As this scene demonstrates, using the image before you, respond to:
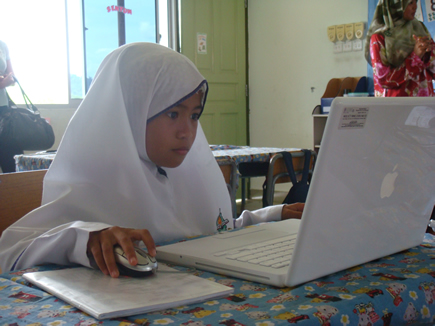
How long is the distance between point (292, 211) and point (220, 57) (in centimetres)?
442

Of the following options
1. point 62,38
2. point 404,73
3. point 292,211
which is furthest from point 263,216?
point 62,38

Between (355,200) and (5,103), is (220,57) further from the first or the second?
(355,200)

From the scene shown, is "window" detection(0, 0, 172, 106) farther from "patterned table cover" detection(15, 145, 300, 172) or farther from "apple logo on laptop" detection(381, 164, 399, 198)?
"apple logo on laptop" detection(381, 164, 399, 198)

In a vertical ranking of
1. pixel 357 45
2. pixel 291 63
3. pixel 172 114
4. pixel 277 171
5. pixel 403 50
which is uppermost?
pixel 357 45

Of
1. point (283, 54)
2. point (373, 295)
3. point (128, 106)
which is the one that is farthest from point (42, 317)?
point (283, 54)

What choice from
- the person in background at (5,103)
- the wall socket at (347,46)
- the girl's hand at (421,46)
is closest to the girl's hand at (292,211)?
the person in background at (5,103)

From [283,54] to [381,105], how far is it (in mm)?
4923

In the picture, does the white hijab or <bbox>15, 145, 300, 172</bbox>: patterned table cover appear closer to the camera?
the white hijab

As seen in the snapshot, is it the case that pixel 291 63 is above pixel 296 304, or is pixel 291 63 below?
above

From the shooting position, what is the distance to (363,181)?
0.59 m

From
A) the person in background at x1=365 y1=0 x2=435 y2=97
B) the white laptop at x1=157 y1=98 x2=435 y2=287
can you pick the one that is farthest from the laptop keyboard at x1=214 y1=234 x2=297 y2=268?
the person in background at x1=365 y1=0 x2=435 y2=97

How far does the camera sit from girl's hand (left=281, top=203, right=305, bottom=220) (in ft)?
3.57

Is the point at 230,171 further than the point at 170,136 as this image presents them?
Yes

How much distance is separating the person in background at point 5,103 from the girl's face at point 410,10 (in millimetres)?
2783
